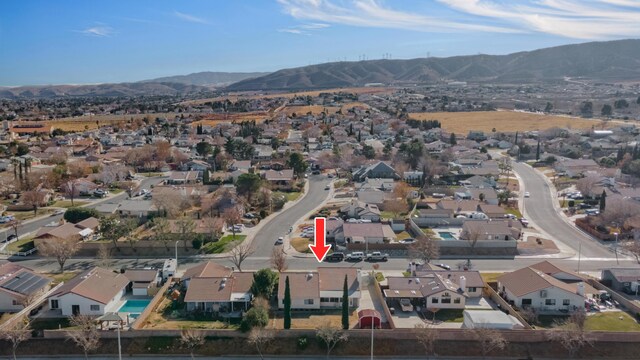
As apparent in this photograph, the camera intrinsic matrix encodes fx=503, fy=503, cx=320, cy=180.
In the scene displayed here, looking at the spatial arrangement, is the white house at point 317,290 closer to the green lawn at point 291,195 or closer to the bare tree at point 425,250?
the bare tree at point 425,250

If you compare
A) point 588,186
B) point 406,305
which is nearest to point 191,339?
point 406,305

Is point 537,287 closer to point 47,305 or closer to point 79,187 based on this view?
point 47,305

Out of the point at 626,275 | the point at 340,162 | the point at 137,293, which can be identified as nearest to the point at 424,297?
the point at 626,275

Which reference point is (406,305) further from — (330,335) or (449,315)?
(330,335)

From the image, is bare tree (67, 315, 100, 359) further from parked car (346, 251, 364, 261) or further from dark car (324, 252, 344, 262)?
parked car (346, 251, 364, 261)

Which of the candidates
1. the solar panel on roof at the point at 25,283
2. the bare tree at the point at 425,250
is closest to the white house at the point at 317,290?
the bare tree at the point at 425,250

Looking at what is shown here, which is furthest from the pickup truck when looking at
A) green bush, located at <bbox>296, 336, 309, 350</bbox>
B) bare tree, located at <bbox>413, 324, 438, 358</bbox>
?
green bush, located at <bbox>296, 336, 309, 350</bbox>
